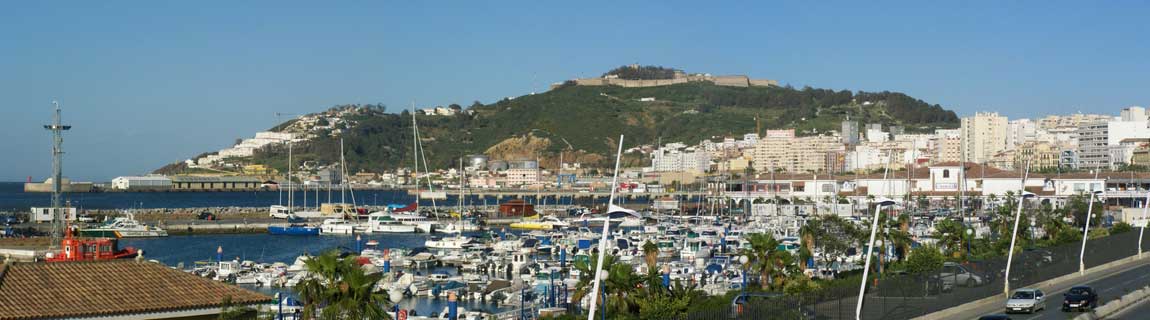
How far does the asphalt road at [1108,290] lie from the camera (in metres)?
25.8

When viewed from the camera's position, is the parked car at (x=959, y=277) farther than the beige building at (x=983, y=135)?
No

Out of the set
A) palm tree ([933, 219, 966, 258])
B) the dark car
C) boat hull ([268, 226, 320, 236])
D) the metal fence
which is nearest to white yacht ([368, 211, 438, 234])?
boat hull ([268, 226, 320, 236])

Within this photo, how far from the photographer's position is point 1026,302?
84.6 ft

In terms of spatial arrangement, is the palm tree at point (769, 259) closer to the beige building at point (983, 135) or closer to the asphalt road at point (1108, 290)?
the asphalt road at point (1108, 290)

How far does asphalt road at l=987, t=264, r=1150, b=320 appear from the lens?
84.5ft

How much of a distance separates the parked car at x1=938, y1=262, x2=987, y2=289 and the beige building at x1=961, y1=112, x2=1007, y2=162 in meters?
149

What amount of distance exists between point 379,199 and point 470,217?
72280mm

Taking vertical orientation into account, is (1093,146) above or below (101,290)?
above

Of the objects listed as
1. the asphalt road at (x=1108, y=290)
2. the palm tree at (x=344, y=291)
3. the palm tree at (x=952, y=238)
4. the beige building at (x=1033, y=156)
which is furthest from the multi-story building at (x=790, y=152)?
the palm tree at (x=344, y=291)

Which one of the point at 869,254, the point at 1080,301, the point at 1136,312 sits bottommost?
the point at 1136,312

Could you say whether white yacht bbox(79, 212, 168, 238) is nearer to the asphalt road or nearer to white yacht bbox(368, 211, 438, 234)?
white yacht bbox(368, 211, 438, 234)

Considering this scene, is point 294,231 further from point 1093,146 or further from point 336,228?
point 1093,146

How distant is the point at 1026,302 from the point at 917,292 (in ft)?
9.24

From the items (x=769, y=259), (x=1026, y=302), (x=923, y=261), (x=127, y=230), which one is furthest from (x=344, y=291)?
(x=127, y=230)
